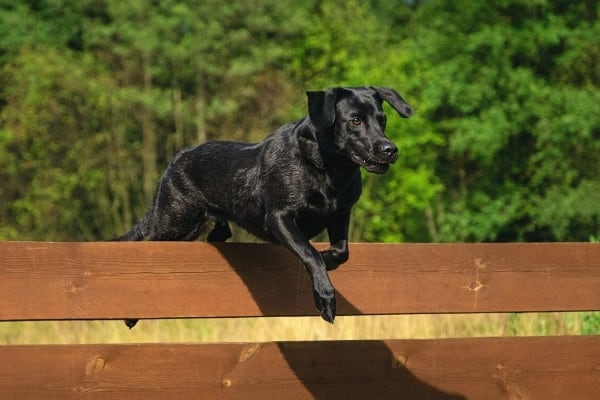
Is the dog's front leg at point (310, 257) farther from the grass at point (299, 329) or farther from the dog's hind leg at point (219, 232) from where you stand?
the grass at point (299, 329)

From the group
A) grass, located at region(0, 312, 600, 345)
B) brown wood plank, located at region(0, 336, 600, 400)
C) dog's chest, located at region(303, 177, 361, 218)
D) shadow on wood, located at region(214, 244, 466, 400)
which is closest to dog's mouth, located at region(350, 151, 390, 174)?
dog's chest, located at region(303, 177, 361, 218)

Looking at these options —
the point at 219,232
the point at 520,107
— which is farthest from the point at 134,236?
the point at 520,107

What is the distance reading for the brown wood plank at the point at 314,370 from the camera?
4.08 meters

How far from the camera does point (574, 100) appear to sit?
23500 millimetres

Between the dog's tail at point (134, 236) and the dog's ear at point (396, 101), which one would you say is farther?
the dog's tail at point (134, 236)

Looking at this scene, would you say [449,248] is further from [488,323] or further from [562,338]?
[488,323]

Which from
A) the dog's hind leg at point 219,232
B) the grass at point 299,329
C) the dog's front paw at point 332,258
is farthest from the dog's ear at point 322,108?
the grass at point 299,329

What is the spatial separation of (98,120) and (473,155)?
8747mm

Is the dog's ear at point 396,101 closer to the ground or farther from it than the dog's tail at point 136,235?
farther from it

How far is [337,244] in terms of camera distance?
439 centimetres

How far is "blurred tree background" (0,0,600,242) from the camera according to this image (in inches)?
879

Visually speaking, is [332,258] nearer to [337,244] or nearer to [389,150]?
[337,244]

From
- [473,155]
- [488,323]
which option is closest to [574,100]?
[473,155]

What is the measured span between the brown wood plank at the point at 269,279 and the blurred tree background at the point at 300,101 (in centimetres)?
1666
